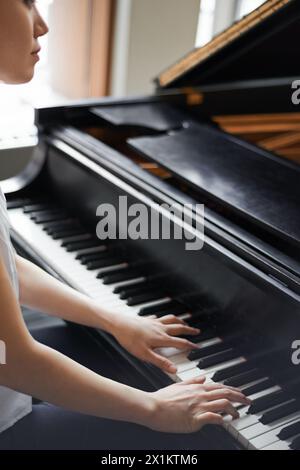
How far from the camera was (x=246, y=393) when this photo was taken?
1.28m

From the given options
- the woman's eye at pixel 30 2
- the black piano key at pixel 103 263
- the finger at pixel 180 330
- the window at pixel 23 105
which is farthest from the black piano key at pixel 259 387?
the window at pixel 23 105

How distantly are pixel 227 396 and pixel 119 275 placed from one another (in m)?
0.57

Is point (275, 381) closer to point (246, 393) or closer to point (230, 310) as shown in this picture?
point (246, 393)

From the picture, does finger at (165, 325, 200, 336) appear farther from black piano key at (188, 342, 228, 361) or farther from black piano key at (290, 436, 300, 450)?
black piano key at (290, 436, 300, 450)

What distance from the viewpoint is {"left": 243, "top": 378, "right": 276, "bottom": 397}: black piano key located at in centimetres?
129

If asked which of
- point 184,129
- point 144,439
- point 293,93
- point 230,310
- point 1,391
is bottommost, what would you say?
point 144,439

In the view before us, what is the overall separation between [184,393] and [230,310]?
0.25m

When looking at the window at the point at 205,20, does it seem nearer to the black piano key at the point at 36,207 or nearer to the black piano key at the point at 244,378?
the black piano key at the point at 36,207

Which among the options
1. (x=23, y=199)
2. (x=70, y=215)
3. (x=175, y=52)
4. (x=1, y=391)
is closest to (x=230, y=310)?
(x=1, y=391)

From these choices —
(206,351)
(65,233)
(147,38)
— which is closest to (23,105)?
(147,38)

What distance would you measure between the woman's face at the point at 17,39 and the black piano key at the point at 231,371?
70 centimetres

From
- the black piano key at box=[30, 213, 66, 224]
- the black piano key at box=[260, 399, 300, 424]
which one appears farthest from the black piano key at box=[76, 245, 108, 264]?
the black piano key at box=[260, 399, 300, 424]

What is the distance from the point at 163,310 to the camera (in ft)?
5.20

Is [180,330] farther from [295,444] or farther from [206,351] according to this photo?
[295,444]
